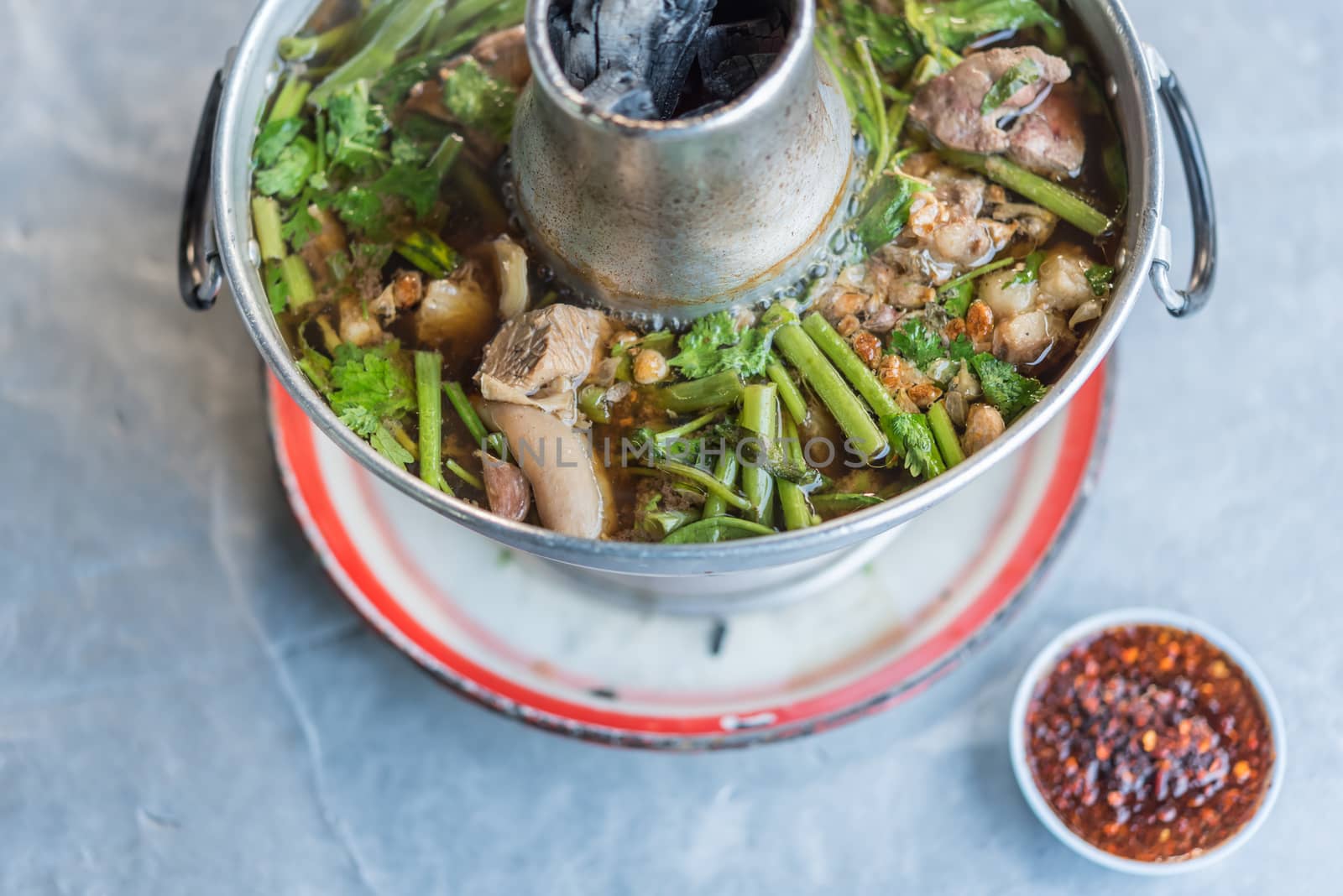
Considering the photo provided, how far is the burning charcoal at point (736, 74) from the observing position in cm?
164

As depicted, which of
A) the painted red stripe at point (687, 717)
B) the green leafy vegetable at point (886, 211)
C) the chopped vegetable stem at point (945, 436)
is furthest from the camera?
the painted red stripe at point (687, 717)

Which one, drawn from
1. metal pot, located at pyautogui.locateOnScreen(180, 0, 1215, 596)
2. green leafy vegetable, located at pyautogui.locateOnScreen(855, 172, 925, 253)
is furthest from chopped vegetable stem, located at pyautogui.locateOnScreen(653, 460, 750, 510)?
green leafy vegetable, located at pyautogui.locateOnScreen(855, 172, 925, 253)

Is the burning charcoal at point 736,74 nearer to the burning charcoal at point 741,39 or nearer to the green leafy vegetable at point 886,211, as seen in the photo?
the burning charcoal at point 741,39

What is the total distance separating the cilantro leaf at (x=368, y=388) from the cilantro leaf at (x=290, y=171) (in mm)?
298

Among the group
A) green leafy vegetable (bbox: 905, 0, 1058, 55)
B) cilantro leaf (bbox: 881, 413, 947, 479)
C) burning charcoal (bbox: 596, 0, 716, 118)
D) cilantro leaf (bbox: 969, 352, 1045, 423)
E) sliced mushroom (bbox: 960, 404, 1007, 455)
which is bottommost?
cilantro leaf (bbox: 881, 413, 947, 479)

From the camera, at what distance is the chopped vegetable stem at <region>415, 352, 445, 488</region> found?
1772mm

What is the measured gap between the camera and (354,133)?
1920 millimetres

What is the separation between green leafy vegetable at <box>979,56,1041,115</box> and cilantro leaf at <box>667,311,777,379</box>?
50 centimetres

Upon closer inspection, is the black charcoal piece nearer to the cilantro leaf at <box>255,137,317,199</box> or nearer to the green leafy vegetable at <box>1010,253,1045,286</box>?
the green leafy vegetable at <box>1010,253,1045,286</box>

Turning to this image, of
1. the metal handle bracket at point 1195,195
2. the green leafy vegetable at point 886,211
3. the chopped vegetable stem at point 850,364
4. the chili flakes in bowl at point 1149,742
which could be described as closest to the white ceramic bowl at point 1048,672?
the chili flakes in bowl at point 1149,742

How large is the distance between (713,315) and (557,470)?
342mm

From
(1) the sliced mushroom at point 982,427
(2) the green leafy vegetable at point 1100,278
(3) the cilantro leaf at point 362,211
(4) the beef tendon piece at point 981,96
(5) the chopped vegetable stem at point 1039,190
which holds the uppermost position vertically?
(4) the beef tendon piece at point 981,96

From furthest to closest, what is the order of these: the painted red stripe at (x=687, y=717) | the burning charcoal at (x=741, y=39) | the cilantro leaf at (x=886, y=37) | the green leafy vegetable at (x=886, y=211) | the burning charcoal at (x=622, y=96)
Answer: the painted red stripe at (x=687, y=717)
the cilantro leaf at (x=886, y=37)
the green leafy vegetable at (x=886, y=211)
the burning charcoal at (x=741, y=39)
the burning charcoal at (x=622, y=96)

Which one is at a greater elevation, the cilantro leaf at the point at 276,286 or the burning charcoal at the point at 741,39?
the burning charcoal at the point at 741,39
